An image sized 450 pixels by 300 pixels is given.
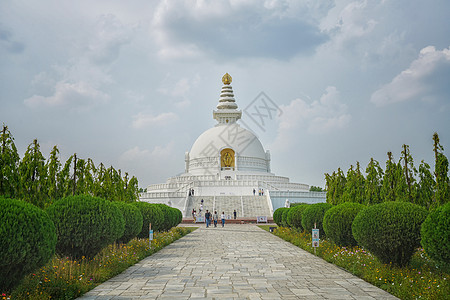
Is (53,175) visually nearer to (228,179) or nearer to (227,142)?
(228,179)

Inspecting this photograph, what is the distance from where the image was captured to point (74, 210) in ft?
33.2

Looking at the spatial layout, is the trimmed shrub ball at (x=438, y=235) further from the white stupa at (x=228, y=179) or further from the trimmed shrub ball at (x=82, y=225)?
the white stupa at (x=228, y=179)

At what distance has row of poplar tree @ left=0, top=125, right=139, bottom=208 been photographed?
1384 cm

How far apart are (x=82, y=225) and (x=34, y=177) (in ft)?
24.2

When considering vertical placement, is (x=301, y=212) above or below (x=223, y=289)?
above

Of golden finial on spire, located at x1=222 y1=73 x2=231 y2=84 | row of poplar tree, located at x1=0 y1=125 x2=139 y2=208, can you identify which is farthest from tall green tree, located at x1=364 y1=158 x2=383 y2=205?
golden finial on spire, located at x1=222 y1=73 x2=231 y2=84

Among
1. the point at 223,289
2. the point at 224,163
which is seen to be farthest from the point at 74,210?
the point at 224,163

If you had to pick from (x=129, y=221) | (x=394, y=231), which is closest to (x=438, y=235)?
(x=394, y=231)

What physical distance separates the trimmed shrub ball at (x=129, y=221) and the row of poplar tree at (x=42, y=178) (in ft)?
12.1

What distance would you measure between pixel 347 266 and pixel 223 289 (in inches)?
170

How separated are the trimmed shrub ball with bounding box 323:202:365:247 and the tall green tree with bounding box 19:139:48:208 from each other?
11.1 m

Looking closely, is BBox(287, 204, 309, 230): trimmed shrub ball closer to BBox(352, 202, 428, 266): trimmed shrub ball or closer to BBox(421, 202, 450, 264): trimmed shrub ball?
Result: BBox(352, 202, 428, 266): trimmed shrub ball

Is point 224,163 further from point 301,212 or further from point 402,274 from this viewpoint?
point 402,274

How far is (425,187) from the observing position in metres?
20.1
